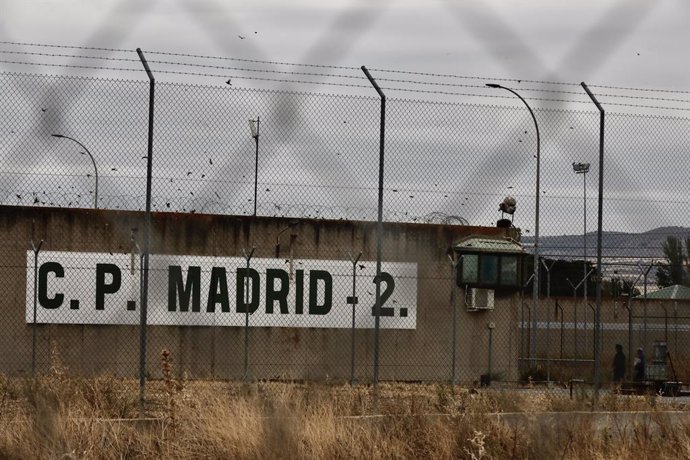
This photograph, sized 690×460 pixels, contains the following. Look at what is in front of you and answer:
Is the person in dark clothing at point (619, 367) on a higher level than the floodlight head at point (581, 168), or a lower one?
lower

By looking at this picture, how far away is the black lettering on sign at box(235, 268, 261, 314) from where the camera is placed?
22.9 meters

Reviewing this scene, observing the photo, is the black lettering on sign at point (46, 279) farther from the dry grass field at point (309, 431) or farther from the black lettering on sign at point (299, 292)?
the dry grass field at point (309, 431)

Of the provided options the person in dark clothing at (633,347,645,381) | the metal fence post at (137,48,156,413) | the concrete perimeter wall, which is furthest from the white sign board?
the metal fence post at (137,48,156,413)

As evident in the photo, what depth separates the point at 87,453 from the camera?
Answer: 1059cm

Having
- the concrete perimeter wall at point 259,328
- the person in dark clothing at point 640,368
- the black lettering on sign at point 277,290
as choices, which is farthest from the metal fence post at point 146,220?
the person in dark clothing at point 640,368

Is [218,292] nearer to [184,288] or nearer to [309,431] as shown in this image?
[184,288]

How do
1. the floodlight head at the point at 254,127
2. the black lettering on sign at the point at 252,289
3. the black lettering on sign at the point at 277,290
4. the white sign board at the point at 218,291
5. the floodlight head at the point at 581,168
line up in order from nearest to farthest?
1. the floodlight head at the point at 254,127
2. the floodlight head at the point at 581,168
3. the white sign board at the point at 218,291
4. the black lettering on sign at the point at 252,289
5. the black lettering on sign at the point at 277,290

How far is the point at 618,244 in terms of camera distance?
60.1 ft

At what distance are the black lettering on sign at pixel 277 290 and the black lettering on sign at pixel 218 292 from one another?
770 millimetres

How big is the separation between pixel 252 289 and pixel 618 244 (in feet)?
23.9

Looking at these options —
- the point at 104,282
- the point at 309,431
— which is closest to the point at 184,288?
the point at 104,282

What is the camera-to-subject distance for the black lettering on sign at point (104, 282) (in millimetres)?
22297

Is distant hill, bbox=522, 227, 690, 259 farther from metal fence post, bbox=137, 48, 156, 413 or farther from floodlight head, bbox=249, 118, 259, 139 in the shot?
metal fence post, bbox=137, 48, 156, 413

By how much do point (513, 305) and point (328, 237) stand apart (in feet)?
13.1
